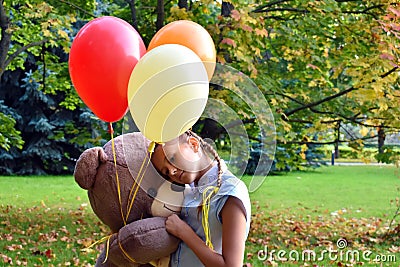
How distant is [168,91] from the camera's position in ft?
6.20

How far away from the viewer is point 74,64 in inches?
90.4

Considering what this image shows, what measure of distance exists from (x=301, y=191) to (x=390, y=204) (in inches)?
107

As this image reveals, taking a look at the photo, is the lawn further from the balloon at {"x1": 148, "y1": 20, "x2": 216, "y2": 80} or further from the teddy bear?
the balloon at {"x1": 148, "y1": 20, "x2": 216, "y2": 80}

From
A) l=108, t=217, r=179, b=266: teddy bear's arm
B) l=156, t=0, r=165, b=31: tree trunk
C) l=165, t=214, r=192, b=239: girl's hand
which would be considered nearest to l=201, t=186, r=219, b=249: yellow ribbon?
l=165, t=214, r=192, b=239: girl's hand

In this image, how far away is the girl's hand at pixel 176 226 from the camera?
85.9 inches

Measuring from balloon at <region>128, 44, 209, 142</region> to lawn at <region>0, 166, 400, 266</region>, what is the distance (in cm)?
45

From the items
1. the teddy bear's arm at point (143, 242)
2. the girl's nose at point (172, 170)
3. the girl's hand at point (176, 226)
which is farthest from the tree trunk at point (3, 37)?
the girl's nose at point (172, 170)

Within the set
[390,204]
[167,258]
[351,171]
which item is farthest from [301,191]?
[167,258]

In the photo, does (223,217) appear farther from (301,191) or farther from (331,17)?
(301,191)

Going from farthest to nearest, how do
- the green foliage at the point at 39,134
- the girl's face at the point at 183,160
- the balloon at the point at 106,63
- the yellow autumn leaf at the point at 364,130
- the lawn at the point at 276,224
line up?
the green foliage at the point at 39,134, the yellow autumn leaf at the point at 364,130, the lawn at the point at 276,224, the balloon at the point at 106,63, the girl's face at the point at 183,160

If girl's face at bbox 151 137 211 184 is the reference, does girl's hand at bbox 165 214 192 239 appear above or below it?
below

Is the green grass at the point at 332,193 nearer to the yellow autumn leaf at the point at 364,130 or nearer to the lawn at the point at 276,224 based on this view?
the lawn at the point at 276,224

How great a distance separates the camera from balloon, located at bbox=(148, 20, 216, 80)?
2186mm

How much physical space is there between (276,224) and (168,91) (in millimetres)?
6088
